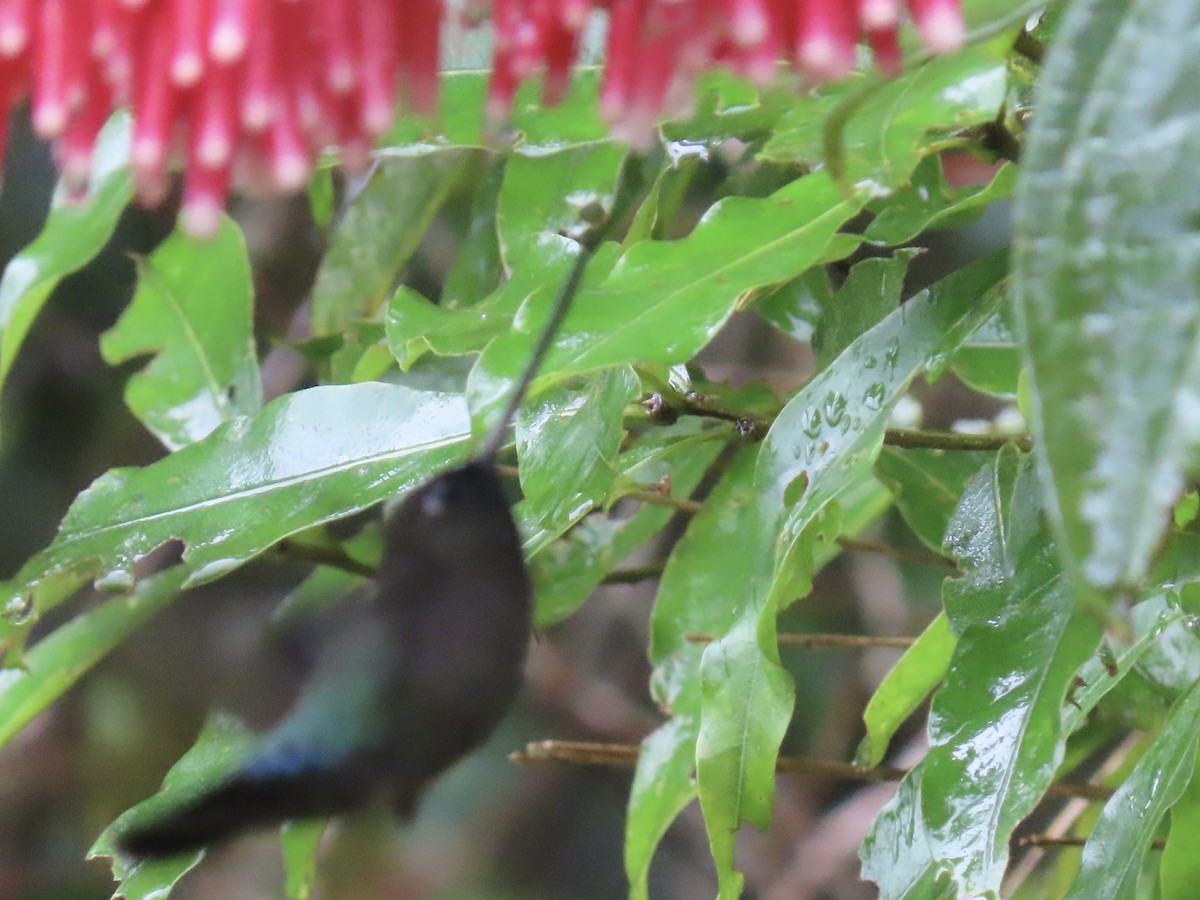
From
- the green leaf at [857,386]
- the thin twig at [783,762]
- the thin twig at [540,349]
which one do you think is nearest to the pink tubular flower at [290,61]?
the thin twig at [540,349]

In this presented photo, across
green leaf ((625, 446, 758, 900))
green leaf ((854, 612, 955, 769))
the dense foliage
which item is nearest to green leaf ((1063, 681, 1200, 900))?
the dense foliage

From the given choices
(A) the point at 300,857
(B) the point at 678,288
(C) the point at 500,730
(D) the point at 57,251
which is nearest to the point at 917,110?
(B) the point at 678,288

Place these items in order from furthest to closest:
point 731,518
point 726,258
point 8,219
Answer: point 8,219, point 731,518, point 726,258

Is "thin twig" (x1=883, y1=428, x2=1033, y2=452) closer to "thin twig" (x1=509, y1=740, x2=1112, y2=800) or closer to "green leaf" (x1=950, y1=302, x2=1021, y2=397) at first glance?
"green leaf" (x1=950, y1=302, x2=1021, y2=397)

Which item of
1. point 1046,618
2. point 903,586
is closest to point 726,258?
point 1046,618

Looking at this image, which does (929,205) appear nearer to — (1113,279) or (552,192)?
(552,192)

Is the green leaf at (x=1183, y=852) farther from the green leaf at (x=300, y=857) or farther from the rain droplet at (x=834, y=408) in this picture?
the green leaf at (x=300, y=857)

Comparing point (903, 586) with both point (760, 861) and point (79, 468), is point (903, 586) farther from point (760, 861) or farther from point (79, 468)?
point (79, 468)
